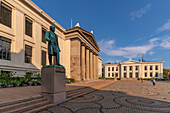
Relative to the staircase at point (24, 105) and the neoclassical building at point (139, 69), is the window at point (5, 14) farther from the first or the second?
the neoclassical building at point (139, 69)

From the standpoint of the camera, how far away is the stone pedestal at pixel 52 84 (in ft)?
23.0

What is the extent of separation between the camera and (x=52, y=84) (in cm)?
704

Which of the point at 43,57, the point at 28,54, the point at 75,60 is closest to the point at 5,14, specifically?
the point at 28,54

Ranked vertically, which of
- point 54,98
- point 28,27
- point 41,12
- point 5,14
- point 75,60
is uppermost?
point 41,12

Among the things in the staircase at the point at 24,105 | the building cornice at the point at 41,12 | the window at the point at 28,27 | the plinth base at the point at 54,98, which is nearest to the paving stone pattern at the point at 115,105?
the plinth base at the point at 54,98

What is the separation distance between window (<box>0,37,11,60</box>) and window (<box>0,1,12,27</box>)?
2.48 metres

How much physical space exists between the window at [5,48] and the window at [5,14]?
2481 mm

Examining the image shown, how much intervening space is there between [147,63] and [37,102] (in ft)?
256

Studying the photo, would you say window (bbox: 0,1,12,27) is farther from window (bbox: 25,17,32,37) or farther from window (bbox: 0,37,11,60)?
window (bbox: 25,17,32,37)

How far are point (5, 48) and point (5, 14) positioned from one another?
508 centimetres

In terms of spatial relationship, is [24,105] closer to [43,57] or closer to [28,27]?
[43,57]

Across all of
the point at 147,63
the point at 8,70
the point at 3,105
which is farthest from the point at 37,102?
the point at 147,63

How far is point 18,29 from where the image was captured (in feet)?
52.1

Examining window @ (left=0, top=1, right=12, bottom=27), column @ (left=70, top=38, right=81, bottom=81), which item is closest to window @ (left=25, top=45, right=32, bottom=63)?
window @ (left=0, top=1, right=12, bottom=27)
